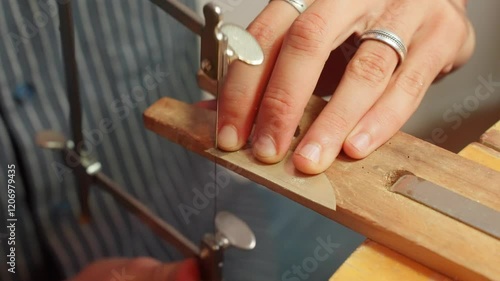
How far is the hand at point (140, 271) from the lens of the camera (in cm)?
60

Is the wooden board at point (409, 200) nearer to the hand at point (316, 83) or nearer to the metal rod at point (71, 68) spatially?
the hand at point (316, 83)

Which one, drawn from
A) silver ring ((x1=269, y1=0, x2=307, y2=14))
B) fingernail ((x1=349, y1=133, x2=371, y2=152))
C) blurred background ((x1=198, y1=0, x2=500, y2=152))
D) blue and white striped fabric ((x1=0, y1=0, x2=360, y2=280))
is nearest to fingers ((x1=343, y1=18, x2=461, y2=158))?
fingernail ((x1=349, y1=133, x2=371, y2=152))

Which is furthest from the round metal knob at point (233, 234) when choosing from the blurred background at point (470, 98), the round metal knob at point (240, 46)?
the blurred background at point (470, 98)

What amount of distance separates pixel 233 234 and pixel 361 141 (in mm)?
190

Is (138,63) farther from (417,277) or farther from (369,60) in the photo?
(417,277)

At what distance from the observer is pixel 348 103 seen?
0.49 meters

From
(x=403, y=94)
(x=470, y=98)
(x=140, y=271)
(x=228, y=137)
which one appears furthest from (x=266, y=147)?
(x=470, y=98)

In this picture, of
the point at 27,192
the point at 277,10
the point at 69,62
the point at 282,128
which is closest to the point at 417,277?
the point at 282,128

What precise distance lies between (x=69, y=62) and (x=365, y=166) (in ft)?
1.10

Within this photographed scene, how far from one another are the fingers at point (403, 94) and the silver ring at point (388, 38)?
0.01 meters

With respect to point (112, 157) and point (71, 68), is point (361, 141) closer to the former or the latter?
point (71, 68)

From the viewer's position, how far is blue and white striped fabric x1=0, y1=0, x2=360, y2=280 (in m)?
0.70

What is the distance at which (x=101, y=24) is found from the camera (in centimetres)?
77

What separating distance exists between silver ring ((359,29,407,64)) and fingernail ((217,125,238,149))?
0.53ft
